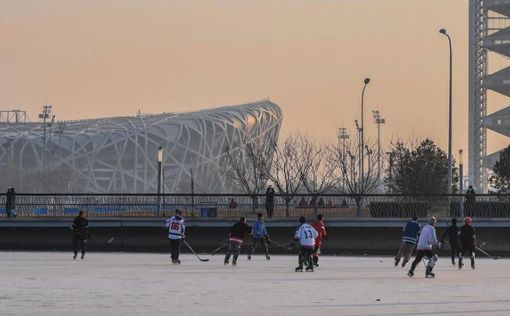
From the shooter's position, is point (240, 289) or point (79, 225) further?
point (79, 225)

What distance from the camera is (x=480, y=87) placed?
135000mm

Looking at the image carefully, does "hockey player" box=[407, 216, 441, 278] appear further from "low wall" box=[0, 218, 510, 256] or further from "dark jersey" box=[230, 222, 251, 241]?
"low wall" box=[0, 218, 510, 256]

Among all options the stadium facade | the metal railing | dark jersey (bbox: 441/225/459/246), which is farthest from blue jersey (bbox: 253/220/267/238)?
the stadium facade

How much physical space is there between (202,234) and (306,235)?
15064 millimetres

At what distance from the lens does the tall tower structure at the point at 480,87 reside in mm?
129000

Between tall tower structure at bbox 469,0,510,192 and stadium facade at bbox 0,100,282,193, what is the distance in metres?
42.7

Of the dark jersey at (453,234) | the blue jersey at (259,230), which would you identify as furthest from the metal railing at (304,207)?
the dark jersey at (453,234)

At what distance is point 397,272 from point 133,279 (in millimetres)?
9016

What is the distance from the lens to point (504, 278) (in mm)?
39125

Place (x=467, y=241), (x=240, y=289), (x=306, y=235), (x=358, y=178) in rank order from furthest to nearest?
(x=358, y=178)
(x=467, y=241)
(x=306, y=235)
(x=240, y=289)

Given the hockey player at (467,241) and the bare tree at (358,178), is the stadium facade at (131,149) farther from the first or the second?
the hockey player at (467,241)

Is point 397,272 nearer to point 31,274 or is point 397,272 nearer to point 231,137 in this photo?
point 31,274

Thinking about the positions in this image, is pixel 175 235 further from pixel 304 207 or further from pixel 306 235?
pixel 304 207

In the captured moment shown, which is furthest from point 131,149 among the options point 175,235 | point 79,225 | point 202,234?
point 175,235
